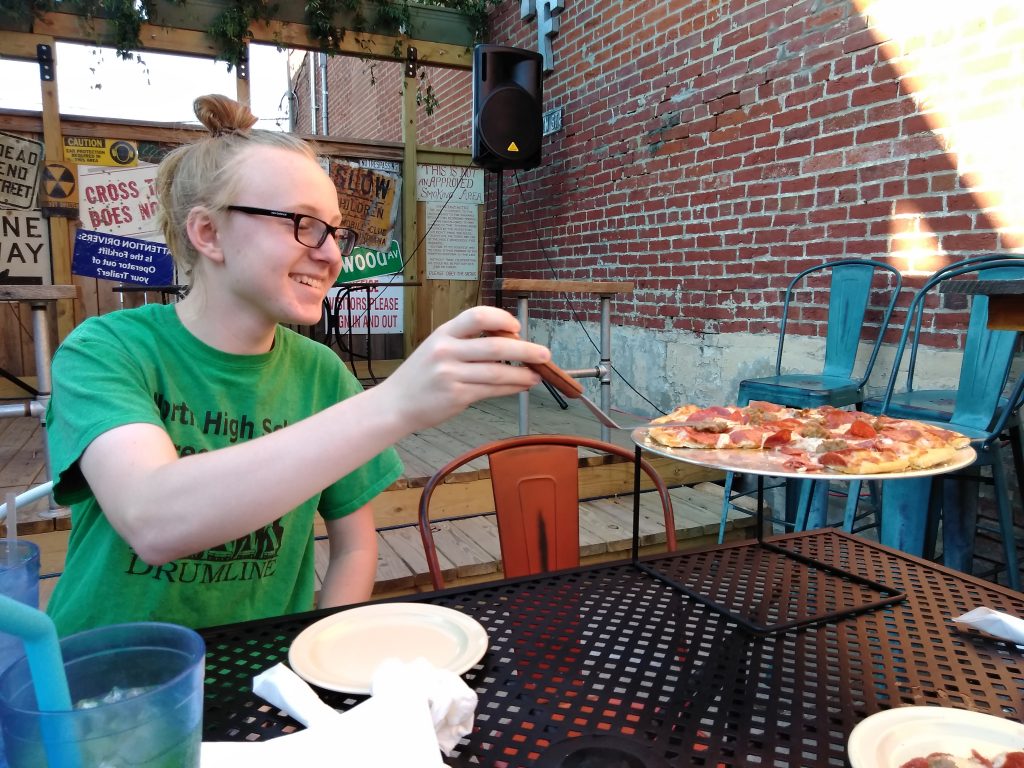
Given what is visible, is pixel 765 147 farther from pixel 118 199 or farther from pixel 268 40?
pixel 118 199

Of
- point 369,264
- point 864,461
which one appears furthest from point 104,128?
point 864,461

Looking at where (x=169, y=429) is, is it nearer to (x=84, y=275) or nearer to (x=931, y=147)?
(x=931, y=147)

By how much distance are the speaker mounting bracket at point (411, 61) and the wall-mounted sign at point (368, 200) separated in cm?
84

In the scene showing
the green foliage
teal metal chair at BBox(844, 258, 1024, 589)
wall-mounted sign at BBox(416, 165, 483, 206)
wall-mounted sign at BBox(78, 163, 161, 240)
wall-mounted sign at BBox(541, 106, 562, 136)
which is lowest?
teal metal chair at BBox(844, 258, 1024, 589)

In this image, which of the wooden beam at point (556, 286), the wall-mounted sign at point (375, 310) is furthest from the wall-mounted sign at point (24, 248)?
the wooden beam at point (556, 286)

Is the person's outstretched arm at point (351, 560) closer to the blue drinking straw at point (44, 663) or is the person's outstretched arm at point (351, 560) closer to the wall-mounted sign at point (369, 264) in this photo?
the blue drinking straw at point (44, 663)

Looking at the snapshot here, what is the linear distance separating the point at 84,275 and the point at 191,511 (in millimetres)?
4908

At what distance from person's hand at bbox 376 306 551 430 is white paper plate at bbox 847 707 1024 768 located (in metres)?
0.47

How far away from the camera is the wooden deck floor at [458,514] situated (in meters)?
2.45

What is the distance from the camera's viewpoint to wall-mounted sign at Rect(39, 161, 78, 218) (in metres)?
4.65

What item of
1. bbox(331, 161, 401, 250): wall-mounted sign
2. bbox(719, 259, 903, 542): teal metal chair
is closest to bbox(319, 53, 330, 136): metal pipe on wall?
bbox(331, 161, 401, 250): wall-mounted sign

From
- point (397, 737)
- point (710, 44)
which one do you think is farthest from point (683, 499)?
point (397, 737)

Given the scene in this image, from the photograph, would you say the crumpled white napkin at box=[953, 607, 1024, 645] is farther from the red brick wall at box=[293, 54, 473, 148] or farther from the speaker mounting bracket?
the red brick wall at box=[293, 54, 473, 148]

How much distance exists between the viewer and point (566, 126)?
17.0ft
